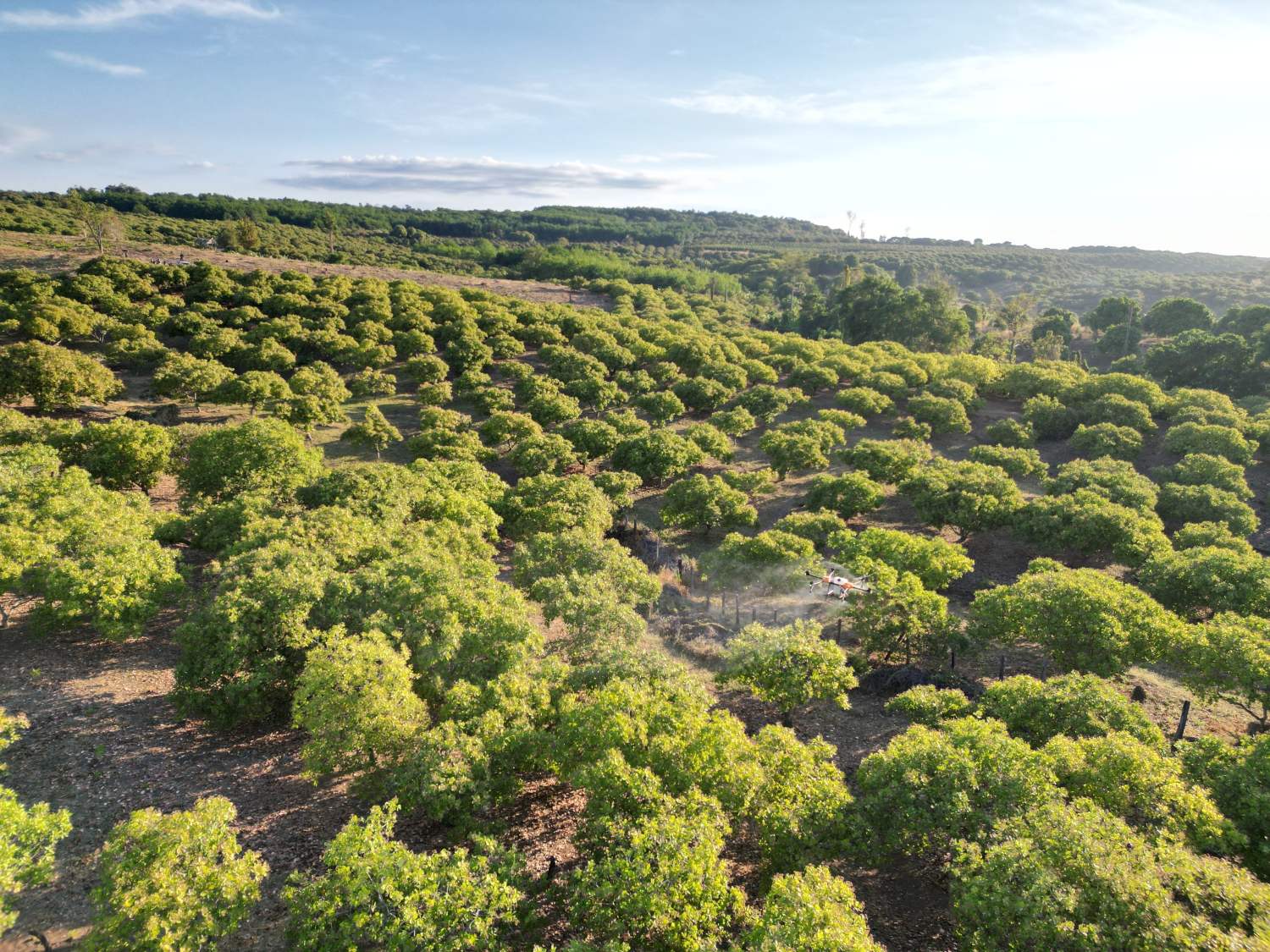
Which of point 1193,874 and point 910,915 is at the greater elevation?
point 1193,874

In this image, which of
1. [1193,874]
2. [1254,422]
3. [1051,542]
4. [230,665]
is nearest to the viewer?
[1193,874]

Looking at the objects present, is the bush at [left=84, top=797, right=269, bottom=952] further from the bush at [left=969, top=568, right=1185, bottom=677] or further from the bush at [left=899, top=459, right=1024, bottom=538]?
the bush at [left=899, top=459, right=1024, bottom=538]

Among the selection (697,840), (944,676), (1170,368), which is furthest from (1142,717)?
(1170,368)

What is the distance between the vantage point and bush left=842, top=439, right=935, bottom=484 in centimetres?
5059

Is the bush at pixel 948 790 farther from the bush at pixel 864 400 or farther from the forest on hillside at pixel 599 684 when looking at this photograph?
the bush at pixel 864 400

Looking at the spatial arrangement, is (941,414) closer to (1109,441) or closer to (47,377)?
(1109,441)

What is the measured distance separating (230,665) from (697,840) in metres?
17.0

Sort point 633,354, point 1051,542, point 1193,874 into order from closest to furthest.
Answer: point 1193,874 → point 1051,542 → point 633,354

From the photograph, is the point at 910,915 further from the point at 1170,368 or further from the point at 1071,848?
the point at 1170,368

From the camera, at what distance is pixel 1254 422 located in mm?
59781

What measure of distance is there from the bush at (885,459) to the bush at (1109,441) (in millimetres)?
18486

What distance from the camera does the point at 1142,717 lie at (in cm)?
2247

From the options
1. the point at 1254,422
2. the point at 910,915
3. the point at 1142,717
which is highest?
the point at 1254,422

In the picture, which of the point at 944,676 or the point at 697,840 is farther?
the point at 944,676
